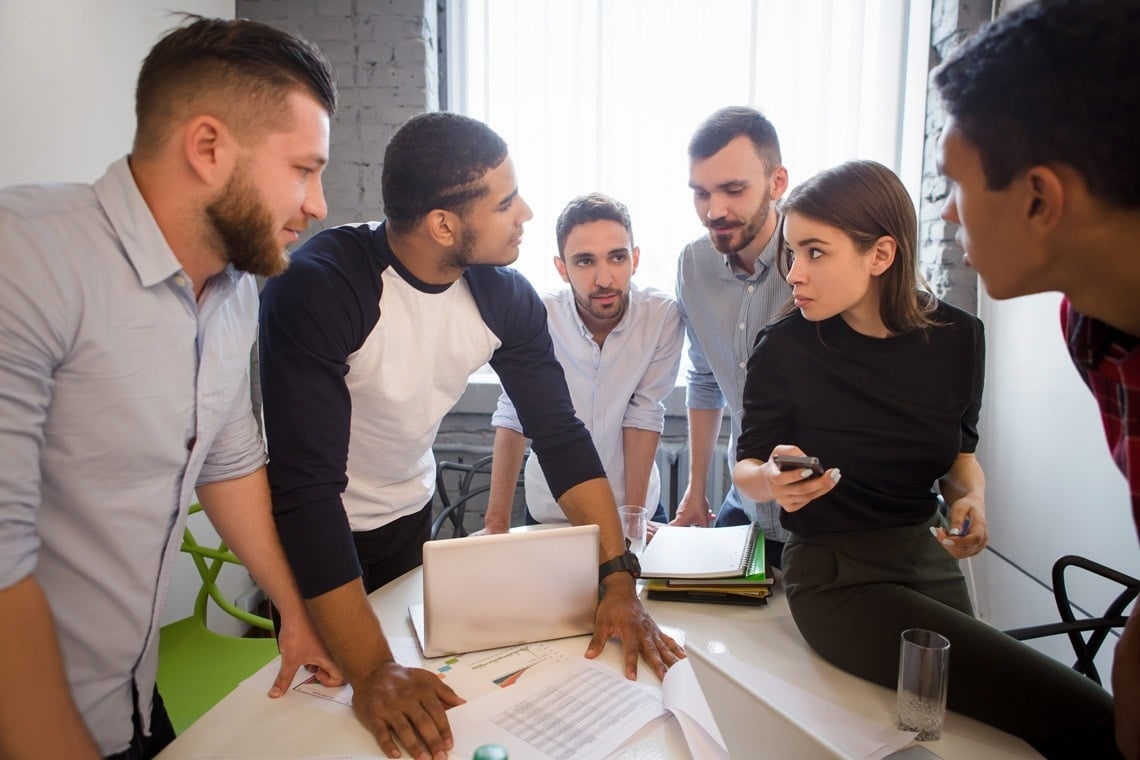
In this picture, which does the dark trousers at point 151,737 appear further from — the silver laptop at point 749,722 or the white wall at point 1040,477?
the white wall at point 1040,477

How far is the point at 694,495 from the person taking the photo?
6.77ft

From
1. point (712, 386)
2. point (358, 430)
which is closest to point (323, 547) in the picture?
point (358, 430)

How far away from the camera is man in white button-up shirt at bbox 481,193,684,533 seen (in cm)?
215

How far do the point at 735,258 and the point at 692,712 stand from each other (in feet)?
4.30

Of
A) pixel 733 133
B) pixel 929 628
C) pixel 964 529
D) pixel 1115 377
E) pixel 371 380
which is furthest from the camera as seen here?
pixel 733 133

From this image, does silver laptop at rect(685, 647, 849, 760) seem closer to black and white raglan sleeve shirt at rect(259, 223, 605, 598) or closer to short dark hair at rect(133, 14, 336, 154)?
black and white raglan sleeve shirt at rect(259, 223, 605, 598)

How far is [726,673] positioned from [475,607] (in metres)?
0.45

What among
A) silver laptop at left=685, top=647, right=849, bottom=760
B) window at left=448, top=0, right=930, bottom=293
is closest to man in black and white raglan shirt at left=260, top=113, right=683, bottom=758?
silver laptop at left=685, top=647, right=849, bottom=760

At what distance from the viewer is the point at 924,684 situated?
3.28 ft

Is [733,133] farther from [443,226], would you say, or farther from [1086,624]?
[1086,624]

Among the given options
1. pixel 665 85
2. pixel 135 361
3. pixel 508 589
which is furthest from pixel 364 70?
pixel 508 589

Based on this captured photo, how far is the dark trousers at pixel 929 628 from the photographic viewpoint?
3.19 ft

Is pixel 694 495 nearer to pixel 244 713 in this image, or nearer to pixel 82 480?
pixel 244 713

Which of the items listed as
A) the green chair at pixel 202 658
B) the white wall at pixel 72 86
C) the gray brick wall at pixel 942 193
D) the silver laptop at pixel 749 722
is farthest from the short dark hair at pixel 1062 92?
the gray brick wall at pixel 942 193
